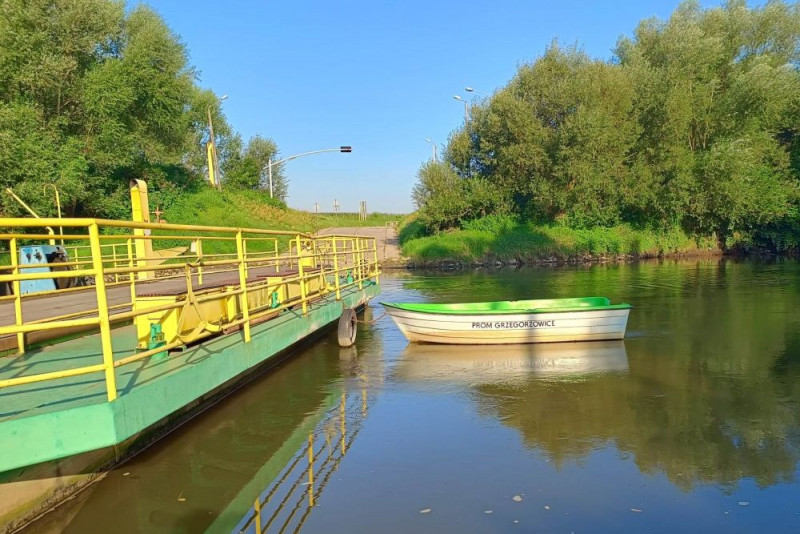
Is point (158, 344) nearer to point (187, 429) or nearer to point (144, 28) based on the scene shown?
point (187, 429)

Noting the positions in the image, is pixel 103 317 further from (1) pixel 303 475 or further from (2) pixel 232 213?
(2) pixel 232 213

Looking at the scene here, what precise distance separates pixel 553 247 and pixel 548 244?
38 centimetres

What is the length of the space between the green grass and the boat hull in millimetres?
24360

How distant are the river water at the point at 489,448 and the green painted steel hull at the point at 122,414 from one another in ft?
2.89

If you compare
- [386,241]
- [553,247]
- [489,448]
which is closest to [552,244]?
[553,247]

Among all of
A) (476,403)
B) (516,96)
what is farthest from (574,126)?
(476,403)

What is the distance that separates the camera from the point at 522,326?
35.2 feet

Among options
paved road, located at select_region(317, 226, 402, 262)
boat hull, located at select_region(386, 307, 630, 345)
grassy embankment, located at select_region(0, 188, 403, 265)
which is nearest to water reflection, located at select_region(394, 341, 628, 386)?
boat hull, located at select_region(386, 307, 630, 345)

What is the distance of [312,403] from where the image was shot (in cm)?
780

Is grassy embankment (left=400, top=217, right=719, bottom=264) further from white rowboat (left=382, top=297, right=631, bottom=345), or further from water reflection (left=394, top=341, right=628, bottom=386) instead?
water reflection (left=394, top=341, right=628, bottom=386)

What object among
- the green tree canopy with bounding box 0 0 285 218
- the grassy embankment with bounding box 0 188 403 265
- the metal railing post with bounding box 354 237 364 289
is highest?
the green tree canopy with bounding box 0 0 285 218

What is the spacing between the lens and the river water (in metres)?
4.65

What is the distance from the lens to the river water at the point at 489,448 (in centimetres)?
465

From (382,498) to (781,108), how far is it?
131 feet
